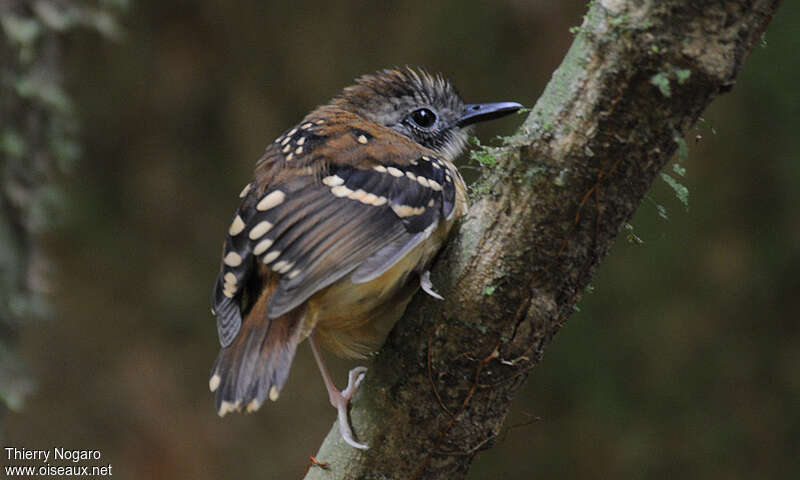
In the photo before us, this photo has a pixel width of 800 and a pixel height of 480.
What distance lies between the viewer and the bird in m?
2.15

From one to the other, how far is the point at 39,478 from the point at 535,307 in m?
4.51

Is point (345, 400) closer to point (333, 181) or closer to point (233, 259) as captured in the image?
point (233, 259)

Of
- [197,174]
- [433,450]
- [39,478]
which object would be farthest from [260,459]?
[433,450]

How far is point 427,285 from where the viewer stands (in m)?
2.06

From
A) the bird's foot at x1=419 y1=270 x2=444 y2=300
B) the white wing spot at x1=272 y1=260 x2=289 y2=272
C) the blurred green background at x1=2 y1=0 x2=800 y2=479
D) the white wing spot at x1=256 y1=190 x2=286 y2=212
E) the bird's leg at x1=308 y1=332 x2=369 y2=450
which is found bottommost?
the blurred green background at x1=2 y1=0 x2=800 y2=479

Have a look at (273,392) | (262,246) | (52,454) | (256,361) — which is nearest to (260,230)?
(262,246)

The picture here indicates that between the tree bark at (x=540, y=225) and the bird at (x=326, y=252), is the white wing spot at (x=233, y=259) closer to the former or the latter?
the bird at (x=326, y=252)

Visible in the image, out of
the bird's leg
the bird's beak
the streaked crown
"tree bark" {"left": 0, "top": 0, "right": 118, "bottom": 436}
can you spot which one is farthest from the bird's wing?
"tree bark" {"left": 0, "top": 0, "right": 118, "bottom": 436}

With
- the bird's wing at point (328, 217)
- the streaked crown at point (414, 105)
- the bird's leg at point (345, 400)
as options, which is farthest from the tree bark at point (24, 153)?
Result: the bird's leg at point (345, 400)

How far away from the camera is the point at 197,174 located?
541 cm

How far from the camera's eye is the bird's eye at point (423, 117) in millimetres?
3197

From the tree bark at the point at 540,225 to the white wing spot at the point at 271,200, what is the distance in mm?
527

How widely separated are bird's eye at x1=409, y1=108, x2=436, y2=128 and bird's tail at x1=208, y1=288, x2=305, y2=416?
47.9 inches

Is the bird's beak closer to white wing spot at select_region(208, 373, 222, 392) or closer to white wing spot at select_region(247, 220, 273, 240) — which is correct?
white wing spot at select_region(247, 220, 273, 240)
